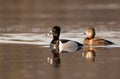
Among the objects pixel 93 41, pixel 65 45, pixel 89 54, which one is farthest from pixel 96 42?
pixel 89 54

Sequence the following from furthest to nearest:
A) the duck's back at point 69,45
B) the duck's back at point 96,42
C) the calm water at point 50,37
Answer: the duck's back at point 96,42 → the duck's back at point 69,45 → the calm water at point 50,37

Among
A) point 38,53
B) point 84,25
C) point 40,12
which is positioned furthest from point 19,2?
point 38,53

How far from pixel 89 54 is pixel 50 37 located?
4.54m

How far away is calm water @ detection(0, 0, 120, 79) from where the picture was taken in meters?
14.1

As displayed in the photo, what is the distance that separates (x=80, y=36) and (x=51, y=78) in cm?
745

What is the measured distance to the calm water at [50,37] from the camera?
14133 millimetres

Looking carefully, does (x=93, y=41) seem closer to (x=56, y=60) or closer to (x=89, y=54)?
(x=89, y=54)

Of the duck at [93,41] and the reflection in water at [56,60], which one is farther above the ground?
the reflection in water at [56,60]

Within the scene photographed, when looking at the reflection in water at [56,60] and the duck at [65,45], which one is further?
the duck at [65,45]

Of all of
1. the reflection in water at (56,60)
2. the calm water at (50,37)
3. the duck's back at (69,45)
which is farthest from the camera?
the duck's back at (69,45)

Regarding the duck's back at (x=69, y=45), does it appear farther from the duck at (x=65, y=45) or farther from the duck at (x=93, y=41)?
the duck at (x=93, y=41)

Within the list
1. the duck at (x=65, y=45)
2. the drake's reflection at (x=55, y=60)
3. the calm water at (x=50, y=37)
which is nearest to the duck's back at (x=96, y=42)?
the calm water at (x=50, y=37)

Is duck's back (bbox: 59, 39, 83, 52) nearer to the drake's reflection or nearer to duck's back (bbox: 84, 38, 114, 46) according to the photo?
duck's back (bbox: 84, 38, 114, 46)

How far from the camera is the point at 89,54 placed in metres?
16.5
